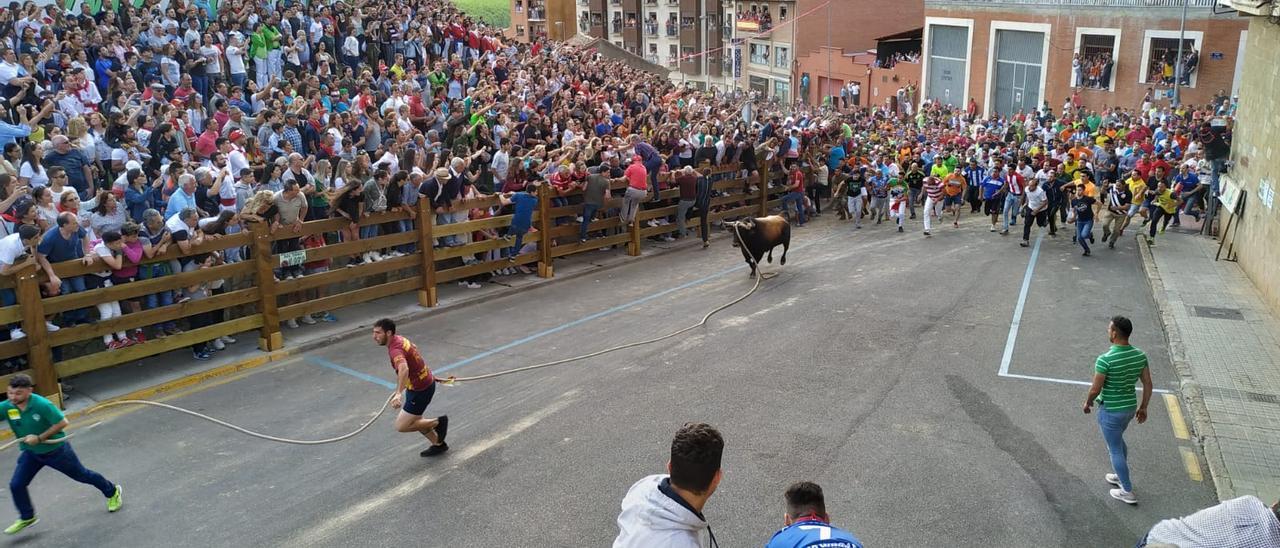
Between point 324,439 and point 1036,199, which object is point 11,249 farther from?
point 1036,199

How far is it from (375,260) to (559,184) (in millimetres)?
3910

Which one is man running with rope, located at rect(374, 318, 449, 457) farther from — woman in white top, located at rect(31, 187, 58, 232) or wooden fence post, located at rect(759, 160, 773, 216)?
wooden fence post, located at rect(759, 160, 773, 216)

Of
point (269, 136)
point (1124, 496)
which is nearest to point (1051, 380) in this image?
point (1124, 496)

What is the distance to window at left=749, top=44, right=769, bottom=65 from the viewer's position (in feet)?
215

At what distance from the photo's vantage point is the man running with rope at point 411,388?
8.71 metres

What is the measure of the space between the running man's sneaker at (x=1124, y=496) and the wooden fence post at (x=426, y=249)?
9.57 meters

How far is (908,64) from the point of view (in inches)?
1938

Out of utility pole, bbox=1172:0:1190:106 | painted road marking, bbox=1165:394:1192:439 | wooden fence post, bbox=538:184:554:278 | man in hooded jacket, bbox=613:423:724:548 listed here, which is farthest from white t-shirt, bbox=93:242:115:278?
utility pole, bbox=1172:0:1190:106

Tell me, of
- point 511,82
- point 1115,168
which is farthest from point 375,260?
point 1115,168

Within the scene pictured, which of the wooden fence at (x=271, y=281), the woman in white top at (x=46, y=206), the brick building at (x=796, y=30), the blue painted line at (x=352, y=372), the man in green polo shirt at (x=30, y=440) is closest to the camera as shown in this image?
the man in green polo shirt at (x=30, y=440)

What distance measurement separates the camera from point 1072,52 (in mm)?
40719

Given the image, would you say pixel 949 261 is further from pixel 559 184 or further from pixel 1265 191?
pixel 559 184

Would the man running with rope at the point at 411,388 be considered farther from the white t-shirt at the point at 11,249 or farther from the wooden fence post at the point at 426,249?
the wooden fence post at the point at 426,249

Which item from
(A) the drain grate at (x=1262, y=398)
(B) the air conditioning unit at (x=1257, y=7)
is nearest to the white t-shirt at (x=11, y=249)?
(A) the drain grate at (x=1262, y=398)
